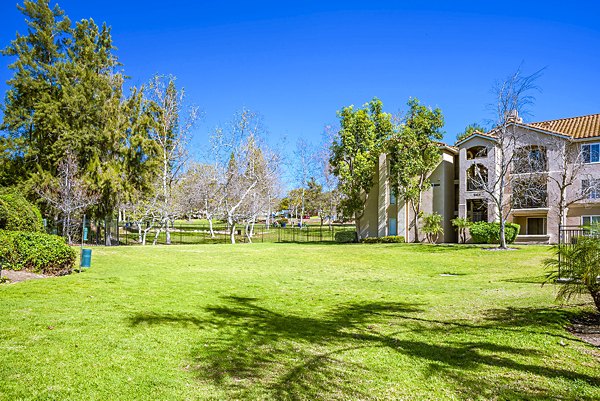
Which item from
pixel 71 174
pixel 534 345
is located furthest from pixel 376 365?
pixel 71 174

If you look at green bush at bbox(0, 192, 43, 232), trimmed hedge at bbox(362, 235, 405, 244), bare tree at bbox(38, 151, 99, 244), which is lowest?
trimmed hedge at bbox(362, 235, 405, 244)

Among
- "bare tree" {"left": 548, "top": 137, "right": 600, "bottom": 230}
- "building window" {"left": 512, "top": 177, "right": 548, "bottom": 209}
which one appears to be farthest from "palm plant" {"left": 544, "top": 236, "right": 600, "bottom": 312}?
"building window" {"left": 512, "top": 177, "right": 548, "bottom": 209}

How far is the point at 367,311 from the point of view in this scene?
378 inches

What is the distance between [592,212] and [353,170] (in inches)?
714

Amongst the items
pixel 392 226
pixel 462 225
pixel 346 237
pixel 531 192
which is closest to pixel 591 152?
pixel 531 192

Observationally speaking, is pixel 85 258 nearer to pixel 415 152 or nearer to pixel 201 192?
pixel 415 152

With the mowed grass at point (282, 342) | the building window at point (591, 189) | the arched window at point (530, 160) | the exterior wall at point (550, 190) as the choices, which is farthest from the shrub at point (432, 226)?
the mowed grass at point (282, 342)

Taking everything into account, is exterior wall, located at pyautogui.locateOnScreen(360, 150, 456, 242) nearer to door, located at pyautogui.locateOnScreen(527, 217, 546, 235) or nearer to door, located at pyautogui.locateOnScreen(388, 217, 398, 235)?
door, located at pyautogui.locateOnScreen(388, 217, 398, 235)

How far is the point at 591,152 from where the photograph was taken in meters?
30.4

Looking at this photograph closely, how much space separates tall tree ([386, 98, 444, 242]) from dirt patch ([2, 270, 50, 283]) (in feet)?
93.7

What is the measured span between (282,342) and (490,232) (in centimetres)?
2846

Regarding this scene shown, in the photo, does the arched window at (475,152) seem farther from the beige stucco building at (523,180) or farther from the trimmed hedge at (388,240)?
the trimmed hedge at (388,240)

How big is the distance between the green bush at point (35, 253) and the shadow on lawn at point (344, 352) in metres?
6.81

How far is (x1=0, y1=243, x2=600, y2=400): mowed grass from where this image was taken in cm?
482
